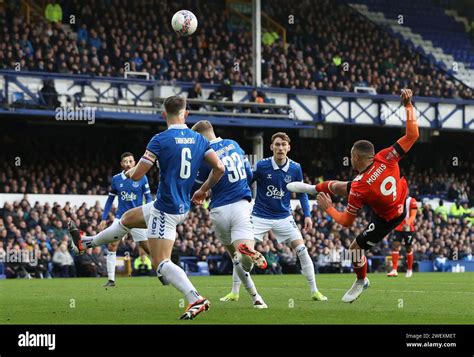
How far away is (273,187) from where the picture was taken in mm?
15828

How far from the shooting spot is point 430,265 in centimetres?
3625

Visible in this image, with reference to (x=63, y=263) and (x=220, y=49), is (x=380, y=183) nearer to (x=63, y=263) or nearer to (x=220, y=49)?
(x=63, y=263)

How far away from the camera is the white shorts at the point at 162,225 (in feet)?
37.4

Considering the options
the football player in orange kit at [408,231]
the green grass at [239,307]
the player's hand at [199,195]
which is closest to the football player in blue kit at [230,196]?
the player's hand at [199,195]

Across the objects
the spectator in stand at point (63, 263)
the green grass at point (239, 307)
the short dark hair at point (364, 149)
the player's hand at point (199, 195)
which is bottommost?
the green grass at point (239, 307)

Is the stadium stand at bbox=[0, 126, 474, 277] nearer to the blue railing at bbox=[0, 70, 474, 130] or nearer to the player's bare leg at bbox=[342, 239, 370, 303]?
the blue railing at bbox=[0, 70, 474, 130]

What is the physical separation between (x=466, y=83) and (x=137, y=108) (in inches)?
680

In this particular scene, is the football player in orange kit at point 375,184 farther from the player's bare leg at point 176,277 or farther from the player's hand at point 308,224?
the player's bare leg at point 176,277

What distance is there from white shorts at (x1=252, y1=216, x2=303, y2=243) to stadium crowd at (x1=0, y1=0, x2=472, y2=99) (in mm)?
18773

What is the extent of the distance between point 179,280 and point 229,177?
95.2 inches

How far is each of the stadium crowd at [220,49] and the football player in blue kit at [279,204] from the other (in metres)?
18.8

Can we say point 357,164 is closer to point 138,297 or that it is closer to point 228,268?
point 138,297

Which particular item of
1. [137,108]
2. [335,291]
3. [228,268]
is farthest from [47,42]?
→ [335,291]

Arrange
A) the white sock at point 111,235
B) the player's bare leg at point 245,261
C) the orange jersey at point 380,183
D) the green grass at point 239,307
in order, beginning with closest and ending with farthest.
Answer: the green grass at point 239,307 < the player's bare leg at point 245,261 < the orange jersey at point 380,183 < the white sock at point 111,235
